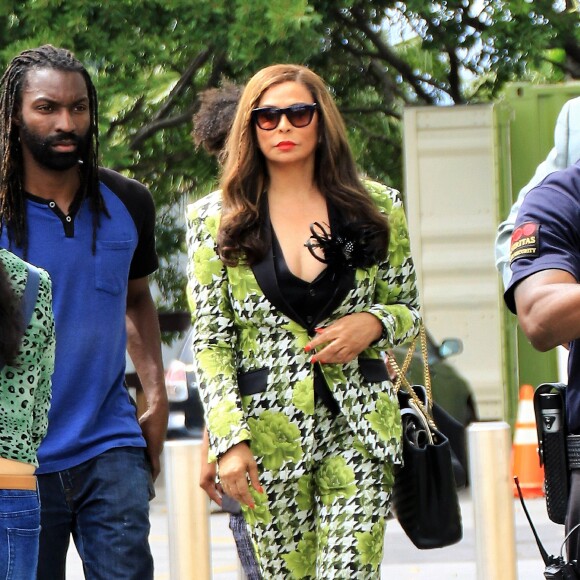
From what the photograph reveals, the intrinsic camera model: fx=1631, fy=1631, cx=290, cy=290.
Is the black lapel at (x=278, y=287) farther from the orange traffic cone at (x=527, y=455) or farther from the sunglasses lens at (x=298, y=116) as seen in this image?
the orange traffic cone at (x=527, y=455)

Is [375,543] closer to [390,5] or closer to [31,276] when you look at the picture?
[31,276]

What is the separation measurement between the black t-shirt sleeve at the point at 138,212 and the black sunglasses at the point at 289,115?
48cm

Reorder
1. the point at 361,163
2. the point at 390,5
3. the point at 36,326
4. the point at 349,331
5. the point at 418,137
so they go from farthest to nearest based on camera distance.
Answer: the point at 361,163
the point at 390,5
the point at 418,137
the point at 349,331
the point at 36,326

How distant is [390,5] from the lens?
15.3 meters

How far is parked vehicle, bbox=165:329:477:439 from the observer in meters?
12.2

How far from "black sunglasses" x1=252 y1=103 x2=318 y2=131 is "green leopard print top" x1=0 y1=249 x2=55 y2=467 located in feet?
3.72

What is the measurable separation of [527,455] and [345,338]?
814 cm

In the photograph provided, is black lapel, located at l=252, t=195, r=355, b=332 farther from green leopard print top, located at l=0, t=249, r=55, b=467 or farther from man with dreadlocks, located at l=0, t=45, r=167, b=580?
green leopard print top, located at l=0, t=249, r=55, b=467

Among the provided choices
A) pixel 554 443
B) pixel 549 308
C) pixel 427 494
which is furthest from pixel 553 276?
pixel 427 494

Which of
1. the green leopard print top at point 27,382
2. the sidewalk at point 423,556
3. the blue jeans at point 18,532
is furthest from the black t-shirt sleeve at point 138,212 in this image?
the sidewalk at point 423,556

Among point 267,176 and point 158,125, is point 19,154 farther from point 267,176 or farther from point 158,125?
point 158,125

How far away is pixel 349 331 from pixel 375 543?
0.58 m

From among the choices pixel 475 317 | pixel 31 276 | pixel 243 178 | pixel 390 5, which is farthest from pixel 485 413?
pixel 31 276

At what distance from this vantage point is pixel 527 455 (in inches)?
484
